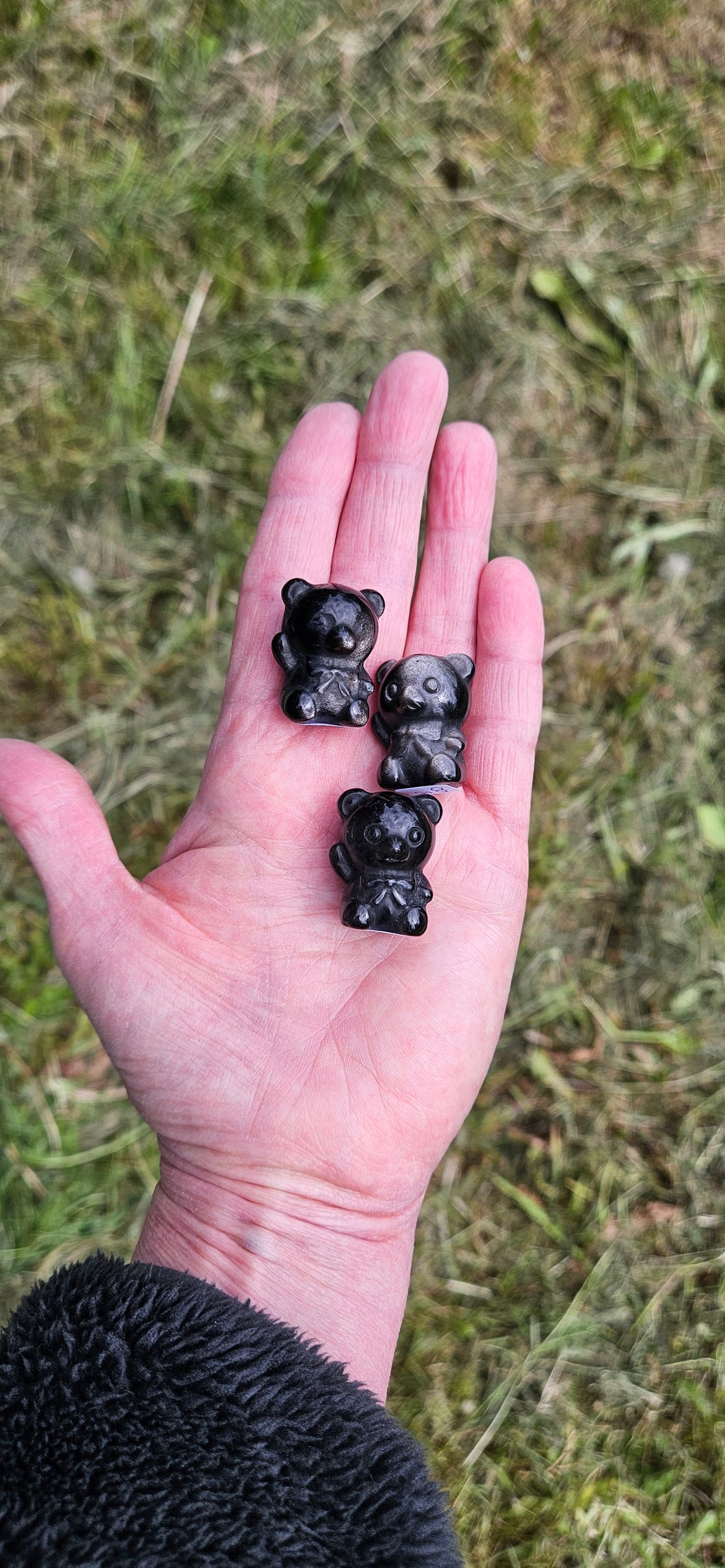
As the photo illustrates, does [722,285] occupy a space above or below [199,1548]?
above

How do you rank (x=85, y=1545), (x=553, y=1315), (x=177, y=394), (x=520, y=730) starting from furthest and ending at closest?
(x=177, y=394) → (x=553, y=1315) → (x=520, y=730) → (x=85, y=1545)

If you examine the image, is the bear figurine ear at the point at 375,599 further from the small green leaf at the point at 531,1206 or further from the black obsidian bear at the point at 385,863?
the small green leaf at the point at 531,1206

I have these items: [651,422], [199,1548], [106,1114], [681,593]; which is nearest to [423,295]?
[651,422]

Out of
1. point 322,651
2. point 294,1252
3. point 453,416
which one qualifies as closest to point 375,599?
point 322,651

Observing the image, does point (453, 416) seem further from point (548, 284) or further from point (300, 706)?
point (300, 706)

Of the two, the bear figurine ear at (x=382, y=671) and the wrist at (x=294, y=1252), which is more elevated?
the bear figurine ear at (x=382, y=671)

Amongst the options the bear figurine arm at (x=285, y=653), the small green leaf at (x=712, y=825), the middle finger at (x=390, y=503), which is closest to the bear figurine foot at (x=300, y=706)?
the bear figurine arm at (x=285, y=653)

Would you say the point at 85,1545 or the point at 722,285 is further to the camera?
the point at 722,285

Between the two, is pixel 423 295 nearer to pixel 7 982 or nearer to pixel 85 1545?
pixel 7 982
